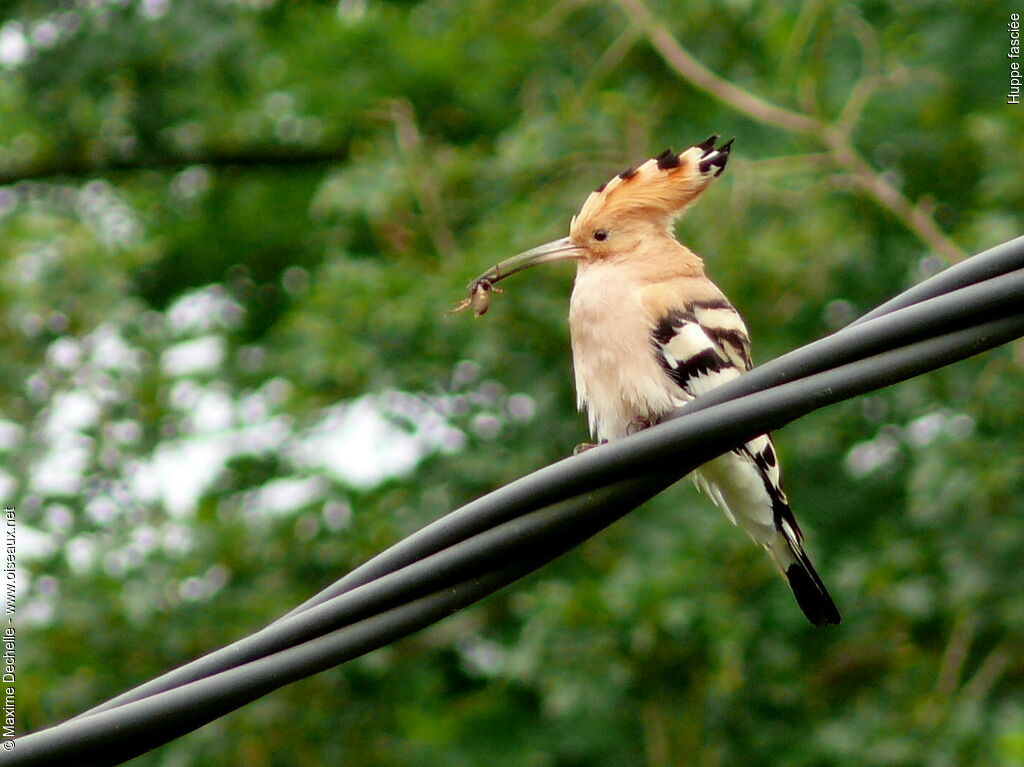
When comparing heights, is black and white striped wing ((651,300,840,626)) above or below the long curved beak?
below

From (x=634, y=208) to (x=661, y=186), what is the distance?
10 centimetres

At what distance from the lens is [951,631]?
682 centimetres

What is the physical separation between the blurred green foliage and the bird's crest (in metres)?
2.32

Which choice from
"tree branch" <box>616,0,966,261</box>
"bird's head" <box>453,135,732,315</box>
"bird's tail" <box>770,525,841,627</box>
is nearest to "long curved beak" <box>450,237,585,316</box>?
"bird's head" <box>453,135,732,315</box>

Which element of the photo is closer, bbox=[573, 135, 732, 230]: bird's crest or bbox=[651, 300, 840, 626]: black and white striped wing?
bbox=[651, 300, 840, 626]: black and white striped wing

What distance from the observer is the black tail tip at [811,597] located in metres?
3.48

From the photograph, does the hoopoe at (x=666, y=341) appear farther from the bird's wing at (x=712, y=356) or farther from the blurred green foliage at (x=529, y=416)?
the blurred green foliage at (x=529, y=416)

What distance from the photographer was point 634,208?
13.3 feet

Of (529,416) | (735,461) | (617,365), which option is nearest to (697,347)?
(617,365)

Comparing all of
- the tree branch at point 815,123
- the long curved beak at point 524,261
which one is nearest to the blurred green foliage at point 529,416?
the tree branch at point 815,123

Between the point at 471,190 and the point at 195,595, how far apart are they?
2623 mm

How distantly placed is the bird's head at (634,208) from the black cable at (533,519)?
6.25 feet

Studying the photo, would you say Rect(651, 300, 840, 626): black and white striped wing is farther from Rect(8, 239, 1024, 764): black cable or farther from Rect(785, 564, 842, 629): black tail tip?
Rect(8, 239, 1024, 764): black cable

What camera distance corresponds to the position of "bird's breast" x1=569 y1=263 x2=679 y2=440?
3.55 m
